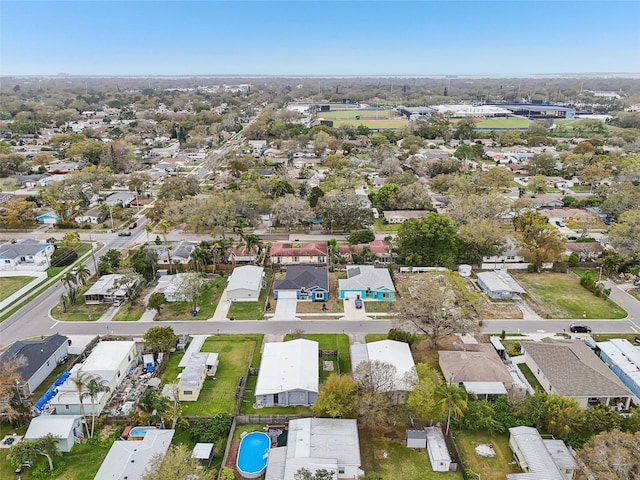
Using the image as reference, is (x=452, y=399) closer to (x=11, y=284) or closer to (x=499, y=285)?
(x=499, y=285)

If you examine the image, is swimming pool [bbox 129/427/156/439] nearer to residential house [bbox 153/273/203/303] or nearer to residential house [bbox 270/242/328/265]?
residential house [bbox 153/273/203/303]

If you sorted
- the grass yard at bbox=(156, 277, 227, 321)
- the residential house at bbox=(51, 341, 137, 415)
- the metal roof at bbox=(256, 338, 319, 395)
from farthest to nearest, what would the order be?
the grass yard at bbox=(156, 277, 227, 321)
the metal roof at bbox=(256, 338, 319, 395)
the residential house at bbox=(51, 341, 137, 415)

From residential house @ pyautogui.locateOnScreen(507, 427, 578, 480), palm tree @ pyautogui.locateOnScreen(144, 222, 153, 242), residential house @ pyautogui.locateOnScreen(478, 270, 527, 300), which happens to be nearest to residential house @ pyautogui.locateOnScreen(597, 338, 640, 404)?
residential house @ pyautogui.locateOnScreen(507, 427, 578, 480)

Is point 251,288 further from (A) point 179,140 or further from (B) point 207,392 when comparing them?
(A) point 179,140

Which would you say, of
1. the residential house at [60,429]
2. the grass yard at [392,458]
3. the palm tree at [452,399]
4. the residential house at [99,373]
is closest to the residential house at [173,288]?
the residential house at [99,373]

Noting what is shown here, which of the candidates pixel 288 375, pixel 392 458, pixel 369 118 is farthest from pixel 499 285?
pixel 369 118

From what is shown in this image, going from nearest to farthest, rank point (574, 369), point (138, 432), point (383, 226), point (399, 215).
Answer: point (138, 432), point (574, 369), point (383, 226), point (399, 215)
